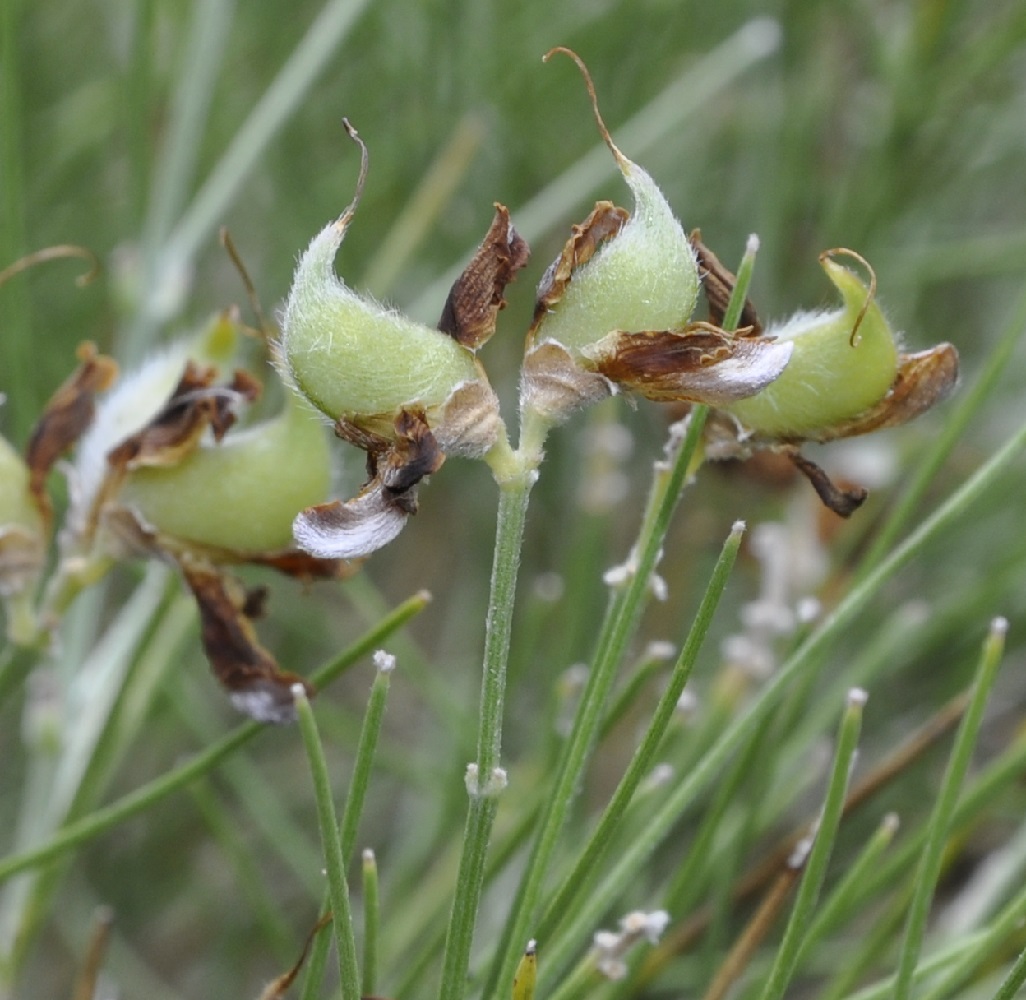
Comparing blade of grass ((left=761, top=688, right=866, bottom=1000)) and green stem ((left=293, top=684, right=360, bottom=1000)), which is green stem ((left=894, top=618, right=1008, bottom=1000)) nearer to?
blade of grass ((left=761, top=688, right=866, bottom=1000))

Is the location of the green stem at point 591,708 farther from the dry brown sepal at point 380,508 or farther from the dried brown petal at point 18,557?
the dried brown petal at point 18,557

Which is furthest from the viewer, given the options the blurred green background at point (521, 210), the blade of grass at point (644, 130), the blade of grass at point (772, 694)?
the blurred green background at point (521, 210)

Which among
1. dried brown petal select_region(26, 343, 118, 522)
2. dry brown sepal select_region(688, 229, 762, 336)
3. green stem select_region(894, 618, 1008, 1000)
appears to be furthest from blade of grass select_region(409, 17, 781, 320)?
green stem select_region(894, 618, 1008, 1000)

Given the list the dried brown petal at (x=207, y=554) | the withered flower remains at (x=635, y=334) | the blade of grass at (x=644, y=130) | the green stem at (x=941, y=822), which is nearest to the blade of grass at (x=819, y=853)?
the green stem at (x=941, y=822)

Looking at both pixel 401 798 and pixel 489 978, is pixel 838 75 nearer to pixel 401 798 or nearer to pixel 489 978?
pixel 401 798

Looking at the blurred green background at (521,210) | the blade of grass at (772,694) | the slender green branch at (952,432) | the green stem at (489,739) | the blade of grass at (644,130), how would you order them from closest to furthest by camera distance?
the green stem at (489,739), the blade of grass at (772,694), the slender green branch at (952,432), the blade of grass at (644,130), the blurred green background at (521,210)

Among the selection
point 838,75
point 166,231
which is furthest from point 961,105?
point 166,231
